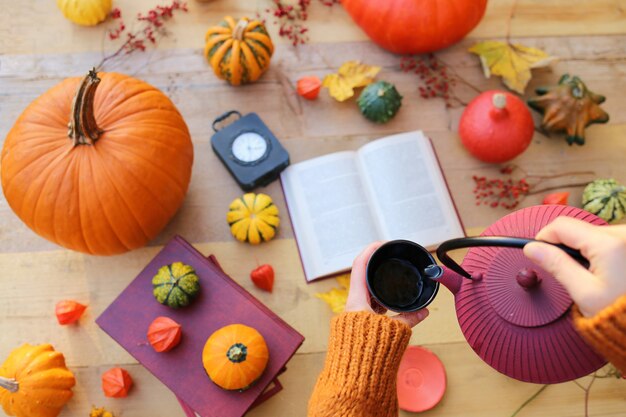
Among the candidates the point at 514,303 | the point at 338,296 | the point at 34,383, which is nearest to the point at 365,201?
the point at 338,296

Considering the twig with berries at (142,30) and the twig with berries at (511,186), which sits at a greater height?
the twig with berries at (142,30)

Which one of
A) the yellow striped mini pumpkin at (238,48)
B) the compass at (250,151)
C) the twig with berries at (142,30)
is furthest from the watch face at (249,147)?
the twig with berries at (142,30)

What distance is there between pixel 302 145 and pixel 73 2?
674 millimetres

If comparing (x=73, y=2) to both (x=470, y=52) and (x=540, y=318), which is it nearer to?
(x=470, y=52)

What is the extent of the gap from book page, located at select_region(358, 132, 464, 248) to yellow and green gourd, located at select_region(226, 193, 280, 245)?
248 millimetres

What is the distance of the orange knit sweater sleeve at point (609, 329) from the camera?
560 millimetres

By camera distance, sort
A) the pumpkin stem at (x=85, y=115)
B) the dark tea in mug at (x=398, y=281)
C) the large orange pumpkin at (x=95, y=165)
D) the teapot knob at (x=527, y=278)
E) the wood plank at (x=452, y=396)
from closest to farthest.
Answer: the teapot knob at (x=527, y=278) < the dark tea in mug at (x=398, y=281) < the pumpkin stem at (x=85, y=115) < the large orange pumpkin at (x=95, y=165) < the wood plank at (x=452, y=396)

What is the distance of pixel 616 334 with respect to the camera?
57 centimetres

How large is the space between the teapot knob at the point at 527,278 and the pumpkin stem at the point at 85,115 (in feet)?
2.51

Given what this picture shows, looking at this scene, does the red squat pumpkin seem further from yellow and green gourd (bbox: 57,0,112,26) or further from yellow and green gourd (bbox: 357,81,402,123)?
yellow and green gourd (bbox: 57,0,112,26)

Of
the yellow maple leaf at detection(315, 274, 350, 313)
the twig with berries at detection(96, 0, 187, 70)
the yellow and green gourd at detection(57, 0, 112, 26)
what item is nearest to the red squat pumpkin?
the yellow maple leaf at detection(315, 274, 350, 313)

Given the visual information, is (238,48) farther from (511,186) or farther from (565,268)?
(565,268)

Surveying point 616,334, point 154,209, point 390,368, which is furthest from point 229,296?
point 616,334

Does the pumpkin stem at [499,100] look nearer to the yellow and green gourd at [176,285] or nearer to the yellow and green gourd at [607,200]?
the yellow and green gourd at [607,200]
